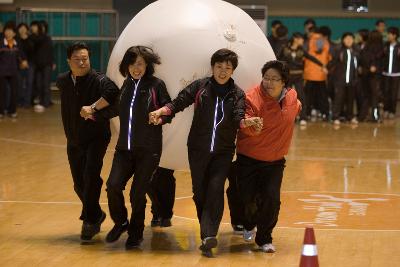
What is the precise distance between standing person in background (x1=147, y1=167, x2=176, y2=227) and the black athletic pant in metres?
0.62

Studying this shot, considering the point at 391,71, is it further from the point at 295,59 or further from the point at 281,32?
the point at 281,32

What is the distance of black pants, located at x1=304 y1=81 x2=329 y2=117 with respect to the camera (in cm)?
1988

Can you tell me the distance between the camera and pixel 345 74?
1920cm

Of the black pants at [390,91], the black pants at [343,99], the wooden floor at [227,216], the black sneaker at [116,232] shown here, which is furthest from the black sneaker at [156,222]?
the black pants at [390,91]

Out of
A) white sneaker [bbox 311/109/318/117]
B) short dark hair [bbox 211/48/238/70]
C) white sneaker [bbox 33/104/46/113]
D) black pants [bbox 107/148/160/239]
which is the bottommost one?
white sneaker [bbox 33/104/46/113]

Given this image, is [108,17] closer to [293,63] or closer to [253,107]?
[293,63]

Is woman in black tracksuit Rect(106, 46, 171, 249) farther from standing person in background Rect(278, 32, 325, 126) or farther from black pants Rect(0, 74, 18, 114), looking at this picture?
black pants Rect(0, 74, 18, 114)

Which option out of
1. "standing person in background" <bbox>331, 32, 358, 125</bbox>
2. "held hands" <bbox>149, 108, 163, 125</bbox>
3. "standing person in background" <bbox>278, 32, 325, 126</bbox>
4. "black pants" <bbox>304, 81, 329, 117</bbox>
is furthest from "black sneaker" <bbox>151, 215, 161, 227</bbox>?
"black pants" <bbox>304, 81, 329, 117</bbox>

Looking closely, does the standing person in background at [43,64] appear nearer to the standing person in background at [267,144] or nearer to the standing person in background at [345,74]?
the standing person in background at [345,74]

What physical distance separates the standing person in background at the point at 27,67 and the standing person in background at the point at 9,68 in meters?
1.10

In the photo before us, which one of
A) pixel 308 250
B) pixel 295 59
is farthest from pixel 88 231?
pixel 295 59

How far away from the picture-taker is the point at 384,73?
20406 millimetres

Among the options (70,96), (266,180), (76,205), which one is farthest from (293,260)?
(76,205)

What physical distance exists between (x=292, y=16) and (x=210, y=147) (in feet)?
57.8
